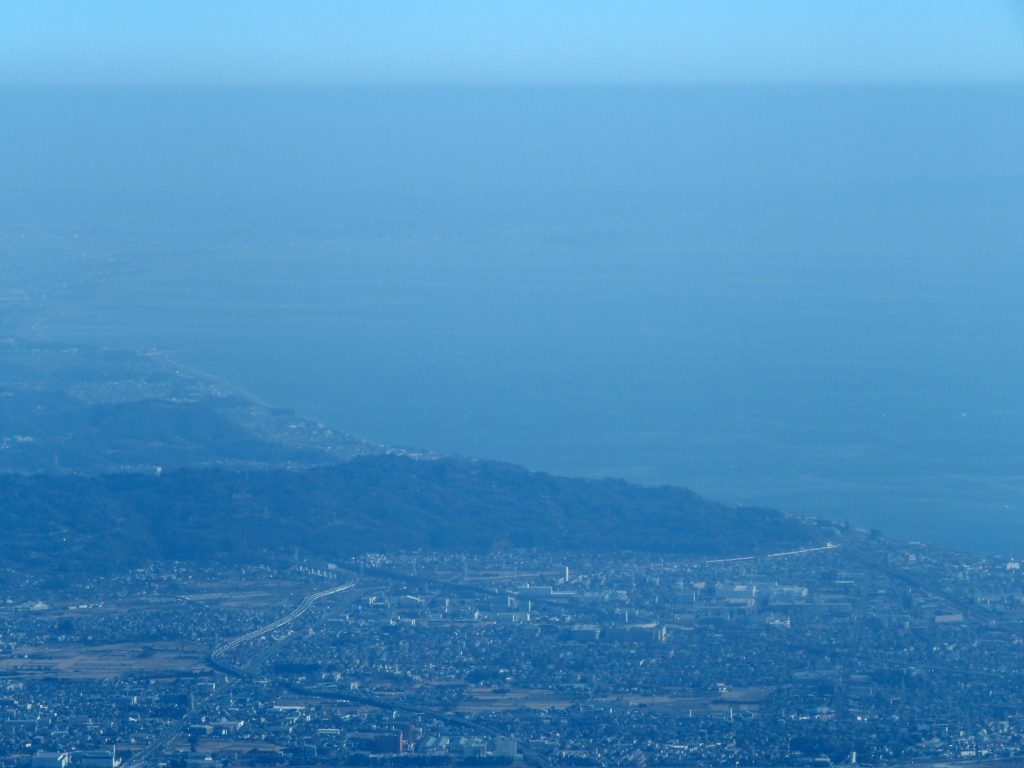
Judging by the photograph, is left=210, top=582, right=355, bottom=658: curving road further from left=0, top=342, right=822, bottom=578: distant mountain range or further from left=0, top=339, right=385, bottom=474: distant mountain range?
left=0, top=339, right=385, bottom=474: distant mountain range

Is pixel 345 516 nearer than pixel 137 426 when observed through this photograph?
Yes

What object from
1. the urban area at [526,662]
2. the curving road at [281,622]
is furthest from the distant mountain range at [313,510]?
the curving road at [281,622]

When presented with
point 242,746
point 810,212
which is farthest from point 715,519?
point 810,212

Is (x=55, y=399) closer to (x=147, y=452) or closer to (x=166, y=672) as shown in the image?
(x=147, y=452)

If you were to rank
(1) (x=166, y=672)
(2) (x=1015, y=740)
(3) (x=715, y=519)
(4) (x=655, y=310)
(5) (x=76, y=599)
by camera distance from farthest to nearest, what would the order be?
(4) (x=655, y=310) → (3) (x=715, y=519) → (5) (x=76, y=599) → (1) (x=166, y=672) → (2) (x=1015, y=740)

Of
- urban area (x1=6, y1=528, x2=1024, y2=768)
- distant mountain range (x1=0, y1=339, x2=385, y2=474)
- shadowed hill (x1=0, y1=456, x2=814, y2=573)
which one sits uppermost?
distant mountain range (x1=0, y1=339, x2=385, y2=474)

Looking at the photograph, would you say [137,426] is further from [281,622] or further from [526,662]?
[526,662]

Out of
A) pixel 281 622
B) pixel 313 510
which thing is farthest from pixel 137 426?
pixel 281 622

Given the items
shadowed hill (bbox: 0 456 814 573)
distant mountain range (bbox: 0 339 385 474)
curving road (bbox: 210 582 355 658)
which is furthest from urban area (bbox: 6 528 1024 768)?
distant mountain range (bbox: 0 339 385 474)

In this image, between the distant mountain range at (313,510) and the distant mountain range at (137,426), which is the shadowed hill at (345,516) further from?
the distant mountain range at (137,426)
